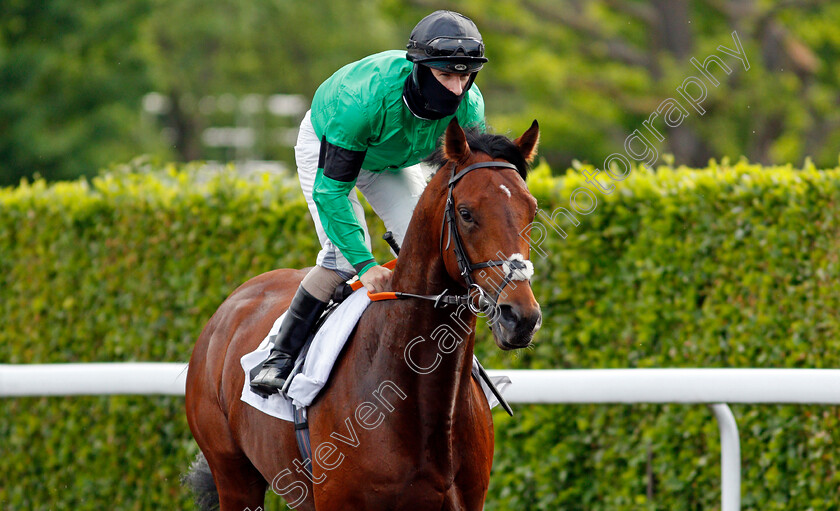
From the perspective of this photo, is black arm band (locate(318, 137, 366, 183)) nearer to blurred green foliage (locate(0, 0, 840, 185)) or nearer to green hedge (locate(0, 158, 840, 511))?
green hedge (locate(0, 158, 840, 511))

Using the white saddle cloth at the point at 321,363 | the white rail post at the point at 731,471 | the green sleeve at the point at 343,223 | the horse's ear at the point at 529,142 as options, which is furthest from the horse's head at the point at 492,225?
the white rail post at the point at 731,471

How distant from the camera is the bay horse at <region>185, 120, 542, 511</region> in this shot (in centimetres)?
282

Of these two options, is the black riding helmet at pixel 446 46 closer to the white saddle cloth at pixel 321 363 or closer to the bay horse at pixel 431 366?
the bay horse at pixel 431 366

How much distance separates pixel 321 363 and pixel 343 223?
1.64ft

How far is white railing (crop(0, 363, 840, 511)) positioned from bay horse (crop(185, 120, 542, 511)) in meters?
0.99

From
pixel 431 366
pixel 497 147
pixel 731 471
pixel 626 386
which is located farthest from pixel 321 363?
pixel 731 471

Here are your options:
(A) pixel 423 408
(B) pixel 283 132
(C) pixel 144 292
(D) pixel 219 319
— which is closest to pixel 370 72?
(A) pixel 423 408

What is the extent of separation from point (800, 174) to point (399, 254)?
94.0 inches

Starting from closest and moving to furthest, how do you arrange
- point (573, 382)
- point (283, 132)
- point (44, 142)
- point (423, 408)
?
1. point (423, 408)
2. point (573, 382)
3. point (44, 142)
4. point (283, 132)

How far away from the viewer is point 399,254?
10.7 feet

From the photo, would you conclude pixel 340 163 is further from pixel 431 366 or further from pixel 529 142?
pixel 431 366

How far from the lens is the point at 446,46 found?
313cm

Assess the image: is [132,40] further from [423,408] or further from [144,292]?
[423,408]

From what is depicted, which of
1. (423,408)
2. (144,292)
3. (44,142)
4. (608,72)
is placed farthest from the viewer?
(608,72)
